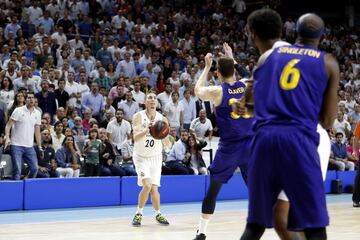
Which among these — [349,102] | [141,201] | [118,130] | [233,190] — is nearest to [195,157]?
[233,190]

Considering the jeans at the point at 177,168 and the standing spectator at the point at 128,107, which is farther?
the standing spectator at the point at 128,107

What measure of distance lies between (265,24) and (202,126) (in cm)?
1172

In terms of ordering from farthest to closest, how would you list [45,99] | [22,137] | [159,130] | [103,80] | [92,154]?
1. [103,80]
2. [45,99]
3. [92,154]
4. [22,137]
5. [159,130]

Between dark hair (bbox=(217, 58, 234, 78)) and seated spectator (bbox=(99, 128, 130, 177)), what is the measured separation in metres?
6.48

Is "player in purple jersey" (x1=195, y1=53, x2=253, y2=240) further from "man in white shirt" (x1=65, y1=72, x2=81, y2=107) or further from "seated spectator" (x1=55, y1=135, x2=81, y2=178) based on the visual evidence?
"man in white shirt" (x1=65, y1=72, x2=81, y2=107)

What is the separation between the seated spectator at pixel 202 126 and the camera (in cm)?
1642

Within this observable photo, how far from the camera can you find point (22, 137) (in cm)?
1298

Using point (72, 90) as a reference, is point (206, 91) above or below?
above

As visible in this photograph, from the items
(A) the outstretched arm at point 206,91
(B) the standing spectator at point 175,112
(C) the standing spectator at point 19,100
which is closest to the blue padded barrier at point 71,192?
(C) the standing spectator at point 19,100

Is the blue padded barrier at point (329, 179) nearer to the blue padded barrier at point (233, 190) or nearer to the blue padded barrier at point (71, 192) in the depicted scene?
the blue padded barrier at point (233, 190)

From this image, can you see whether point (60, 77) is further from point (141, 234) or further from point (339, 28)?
point (339, 28)

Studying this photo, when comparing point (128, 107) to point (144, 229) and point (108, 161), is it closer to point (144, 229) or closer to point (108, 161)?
point (108, 161)

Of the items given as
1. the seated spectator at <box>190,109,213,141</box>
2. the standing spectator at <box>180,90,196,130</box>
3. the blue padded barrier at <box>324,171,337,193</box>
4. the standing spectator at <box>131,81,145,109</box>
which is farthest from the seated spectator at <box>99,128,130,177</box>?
the blue padded barrier at <box>324,171,337,193</box>

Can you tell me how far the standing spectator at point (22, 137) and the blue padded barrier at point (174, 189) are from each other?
186 centimetres
